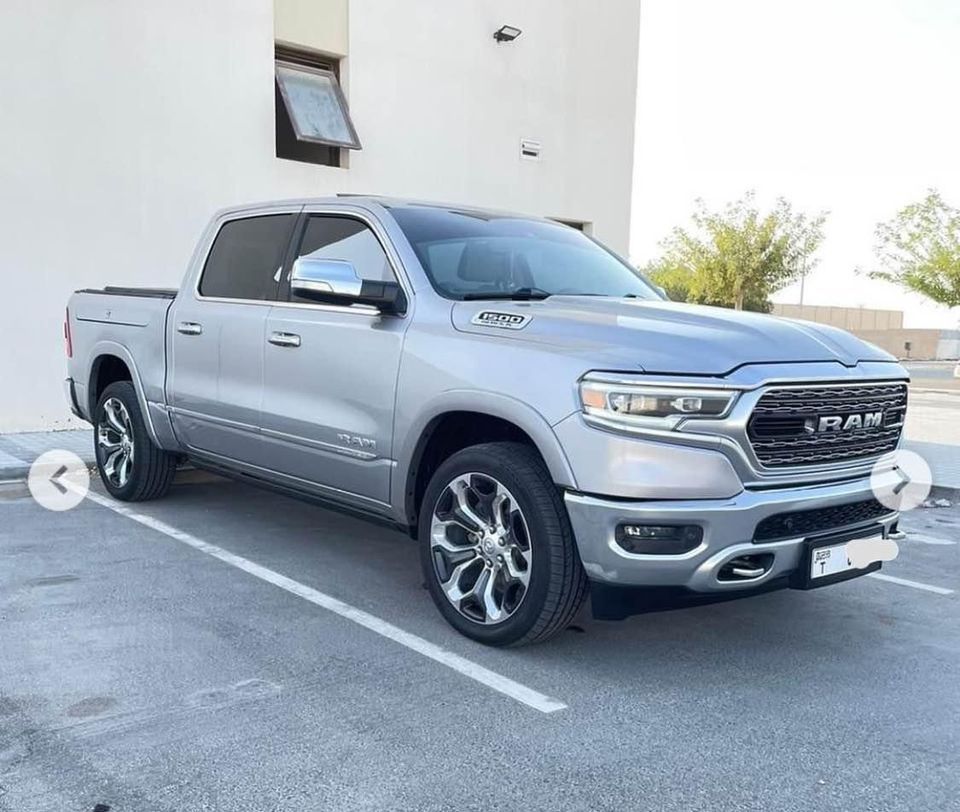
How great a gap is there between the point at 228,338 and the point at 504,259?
177 cm

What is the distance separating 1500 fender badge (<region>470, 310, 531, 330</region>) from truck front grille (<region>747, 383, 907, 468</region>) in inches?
41.3

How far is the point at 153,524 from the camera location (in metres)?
6.18

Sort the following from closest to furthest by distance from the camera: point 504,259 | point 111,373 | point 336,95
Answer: point 504,259 < point 111,373 < point 336,95

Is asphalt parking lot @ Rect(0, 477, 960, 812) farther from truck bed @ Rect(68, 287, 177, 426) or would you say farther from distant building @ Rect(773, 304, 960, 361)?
distant building @ Rect(773, 304, 960, 361)

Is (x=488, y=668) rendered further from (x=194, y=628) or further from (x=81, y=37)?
(x=81, y=37)

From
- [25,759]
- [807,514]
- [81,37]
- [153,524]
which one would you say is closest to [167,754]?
[25,759]

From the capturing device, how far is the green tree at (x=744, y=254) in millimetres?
33656

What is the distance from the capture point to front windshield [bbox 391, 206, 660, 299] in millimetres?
4562

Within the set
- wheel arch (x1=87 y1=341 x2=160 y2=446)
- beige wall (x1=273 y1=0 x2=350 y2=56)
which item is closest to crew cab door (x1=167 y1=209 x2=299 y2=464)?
wheel arch (x1=87 y1=341 x2=160 y2=446)

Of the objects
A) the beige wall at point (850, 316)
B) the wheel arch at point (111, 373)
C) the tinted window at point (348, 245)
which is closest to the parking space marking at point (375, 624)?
the wheel arch at point (111, 373)

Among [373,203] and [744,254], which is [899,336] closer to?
[744,254]

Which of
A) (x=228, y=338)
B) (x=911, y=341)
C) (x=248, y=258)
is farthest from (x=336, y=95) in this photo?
(x=911, y=341)

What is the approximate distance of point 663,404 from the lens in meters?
3.44

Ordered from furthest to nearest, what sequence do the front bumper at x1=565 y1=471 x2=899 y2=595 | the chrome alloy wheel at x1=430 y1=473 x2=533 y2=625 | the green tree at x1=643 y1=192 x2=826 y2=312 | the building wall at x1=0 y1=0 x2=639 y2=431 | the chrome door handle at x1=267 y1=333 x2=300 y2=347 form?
the green tree at x1=643 y1=192 x2=826 y2=312, the building wall at x1=0 y1=0 x2=639 y2=431, the chrome door handle at x1=267 y1=333 x2=300 y2=347, the chrome alloy wheel at x1=430 y1=473 x2=533 y2=625, the front bumper at x1=565 y1=471 x2=899 y2=595
